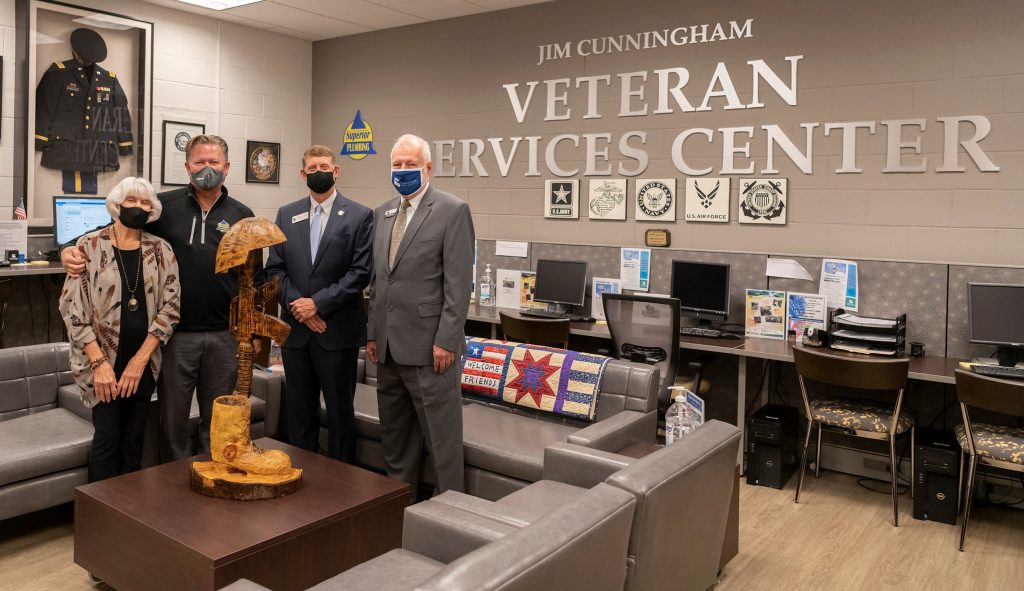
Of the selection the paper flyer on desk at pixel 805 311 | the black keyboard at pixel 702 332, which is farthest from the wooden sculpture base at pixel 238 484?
the paper flyer on desk at pixel 805 311

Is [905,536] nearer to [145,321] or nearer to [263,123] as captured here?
[145,321]

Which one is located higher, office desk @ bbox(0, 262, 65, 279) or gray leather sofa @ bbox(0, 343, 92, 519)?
office desk @ bbox(0, 262, 65, 279)

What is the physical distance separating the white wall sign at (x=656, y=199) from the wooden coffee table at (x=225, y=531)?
114 inches

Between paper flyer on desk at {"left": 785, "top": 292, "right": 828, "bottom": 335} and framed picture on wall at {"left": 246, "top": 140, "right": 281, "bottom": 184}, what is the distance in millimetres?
4457

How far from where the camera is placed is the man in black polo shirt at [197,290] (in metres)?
3.09

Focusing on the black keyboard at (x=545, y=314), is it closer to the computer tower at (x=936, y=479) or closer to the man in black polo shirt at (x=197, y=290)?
the computer tower at (x=936, y=479)

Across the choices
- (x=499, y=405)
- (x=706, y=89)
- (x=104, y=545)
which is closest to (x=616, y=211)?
(x=706, y=89)

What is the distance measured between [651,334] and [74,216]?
394 cm

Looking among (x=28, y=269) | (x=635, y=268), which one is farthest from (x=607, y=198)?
(x=28, y=269)

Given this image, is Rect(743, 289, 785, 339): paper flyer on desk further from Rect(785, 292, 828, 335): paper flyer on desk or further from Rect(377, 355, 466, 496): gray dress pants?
Rect(377, 355, 466, 496): gray dress pants

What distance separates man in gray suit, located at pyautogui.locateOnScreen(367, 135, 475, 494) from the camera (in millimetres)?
3133

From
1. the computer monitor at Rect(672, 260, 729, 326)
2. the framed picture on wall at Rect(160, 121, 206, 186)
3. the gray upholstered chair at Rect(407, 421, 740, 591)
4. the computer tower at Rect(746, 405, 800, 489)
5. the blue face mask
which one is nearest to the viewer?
the gray upholstered chair at Rect(407, 421, 740, 591)

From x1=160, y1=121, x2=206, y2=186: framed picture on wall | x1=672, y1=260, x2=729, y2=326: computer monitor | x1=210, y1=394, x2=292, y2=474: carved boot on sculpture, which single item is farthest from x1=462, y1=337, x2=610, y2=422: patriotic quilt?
x1=160, y1=121, x2=206, y2=186: framed picture on wall

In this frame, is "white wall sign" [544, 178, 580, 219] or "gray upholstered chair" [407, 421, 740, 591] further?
"white wall sign" [544, 178, 580, 219]
